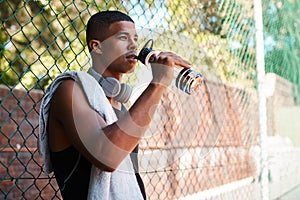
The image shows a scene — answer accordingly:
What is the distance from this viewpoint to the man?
1389 mm

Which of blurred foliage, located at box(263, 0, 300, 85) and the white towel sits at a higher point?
the white towel

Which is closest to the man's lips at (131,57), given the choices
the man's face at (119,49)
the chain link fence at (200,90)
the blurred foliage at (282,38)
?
the man's face at (119,49)

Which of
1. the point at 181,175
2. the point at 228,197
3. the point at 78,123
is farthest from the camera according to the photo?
the point at 228,197

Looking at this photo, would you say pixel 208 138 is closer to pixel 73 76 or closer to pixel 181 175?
pixel 181 175

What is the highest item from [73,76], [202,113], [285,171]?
[73,76]

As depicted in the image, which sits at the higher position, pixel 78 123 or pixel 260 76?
pixel 78 123

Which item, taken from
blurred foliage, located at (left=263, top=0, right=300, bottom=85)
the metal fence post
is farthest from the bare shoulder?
blurred foliage, located at (left=263, top=0, right=300, bottom=85)

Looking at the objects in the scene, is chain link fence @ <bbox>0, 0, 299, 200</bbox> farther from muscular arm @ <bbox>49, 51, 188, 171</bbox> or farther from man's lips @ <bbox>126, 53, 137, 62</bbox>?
muscular arm @ <bbox>49, 51, 188, 171</bbox>

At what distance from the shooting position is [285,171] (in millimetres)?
5445

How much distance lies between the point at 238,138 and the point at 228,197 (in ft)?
1.90

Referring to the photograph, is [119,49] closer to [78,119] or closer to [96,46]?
[96,46]

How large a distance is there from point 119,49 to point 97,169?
0.46 metres

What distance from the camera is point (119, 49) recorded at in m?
1.69

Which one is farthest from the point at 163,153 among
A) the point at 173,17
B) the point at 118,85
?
the point at 118,85
